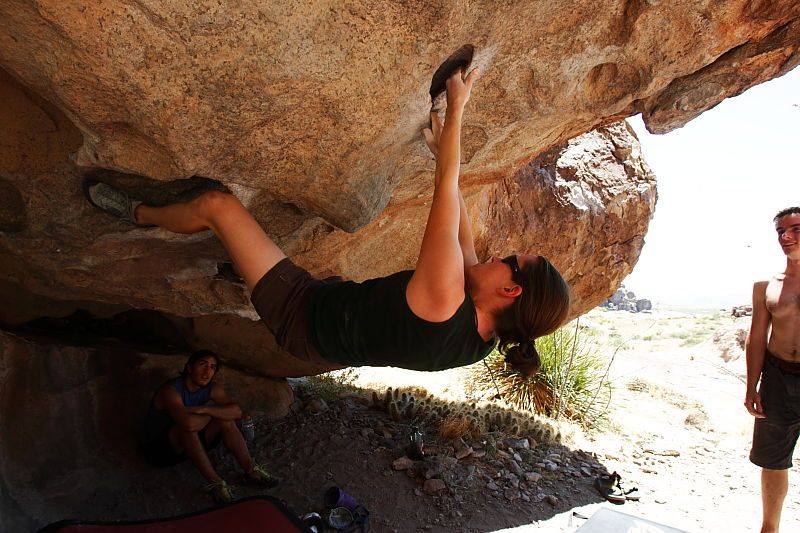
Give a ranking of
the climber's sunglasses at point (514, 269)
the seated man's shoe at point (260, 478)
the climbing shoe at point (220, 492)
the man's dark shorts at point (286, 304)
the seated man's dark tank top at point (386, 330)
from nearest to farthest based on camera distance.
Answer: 1. the seated man's dark tank top at point (386, 330)
2. the climber's sunglasses at point (514, 269)
3. the man's dark shorts at point (286, 304)
4. the climbing shoe at point (220, 492)
5. the seated man's shoe at point (260, 478)

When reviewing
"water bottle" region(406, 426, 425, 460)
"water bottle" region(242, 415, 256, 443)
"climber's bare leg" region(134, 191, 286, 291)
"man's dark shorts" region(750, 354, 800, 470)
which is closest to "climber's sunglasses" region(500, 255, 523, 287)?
"climber's bare leg" region(134, 191, 286, 291)

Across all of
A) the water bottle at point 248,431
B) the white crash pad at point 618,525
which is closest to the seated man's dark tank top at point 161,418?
the water bottle at point 248,431

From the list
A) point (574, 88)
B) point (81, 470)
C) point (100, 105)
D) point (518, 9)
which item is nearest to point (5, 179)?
point (100, 105)

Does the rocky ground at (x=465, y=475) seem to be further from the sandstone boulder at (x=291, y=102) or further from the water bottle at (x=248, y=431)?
the sandstone boulder at (x=291, y=102)

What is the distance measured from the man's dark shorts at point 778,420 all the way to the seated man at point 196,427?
11.1 feet

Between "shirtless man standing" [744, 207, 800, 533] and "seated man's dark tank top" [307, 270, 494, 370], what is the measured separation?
2637mm

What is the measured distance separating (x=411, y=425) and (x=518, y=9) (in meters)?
4.39

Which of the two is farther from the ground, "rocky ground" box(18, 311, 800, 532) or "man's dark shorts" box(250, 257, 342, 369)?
"man's dark shorts" box(250, 257, 342, 369)

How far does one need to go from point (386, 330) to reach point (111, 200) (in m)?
1.46

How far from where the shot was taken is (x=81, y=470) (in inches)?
149

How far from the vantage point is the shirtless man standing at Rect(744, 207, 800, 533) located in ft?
12.0

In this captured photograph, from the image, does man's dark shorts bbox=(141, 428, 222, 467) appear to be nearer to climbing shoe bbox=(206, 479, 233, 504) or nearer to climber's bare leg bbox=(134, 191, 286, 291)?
climbing shoe bbox=(206, 479, 233, 504)

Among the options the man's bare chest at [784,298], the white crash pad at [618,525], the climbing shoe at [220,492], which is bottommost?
the climbing shoe at [220,492]

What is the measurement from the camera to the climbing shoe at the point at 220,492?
12.7ft
